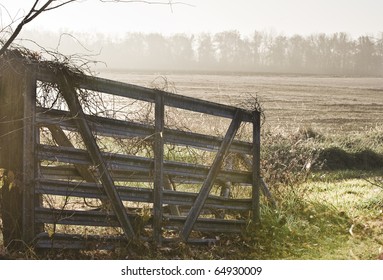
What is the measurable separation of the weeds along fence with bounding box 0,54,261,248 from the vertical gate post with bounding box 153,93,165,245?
1cm

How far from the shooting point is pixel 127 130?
6293 mm

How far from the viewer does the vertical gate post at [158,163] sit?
6473mm

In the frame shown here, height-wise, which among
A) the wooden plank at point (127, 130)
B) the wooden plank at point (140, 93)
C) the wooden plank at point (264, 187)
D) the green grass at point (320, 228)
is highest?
the wooden plank at point (140, 93)

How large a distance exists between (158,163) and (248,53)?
7288 mm

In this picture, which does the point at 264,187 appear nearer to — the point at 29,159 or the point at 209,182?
the point at 209,182

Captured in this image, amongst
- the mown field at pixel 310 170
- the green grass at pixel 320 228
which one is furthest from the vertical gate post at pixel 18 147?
the green grass at pixel 320 228

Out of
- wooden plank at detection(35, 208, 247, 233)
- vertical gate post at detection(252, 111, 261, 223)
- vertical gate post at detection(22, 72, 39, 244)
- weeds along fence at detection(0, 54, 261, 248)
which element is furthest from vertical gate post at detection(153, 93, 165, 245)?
vertical gate post at detection(252, 111, 261, 223)

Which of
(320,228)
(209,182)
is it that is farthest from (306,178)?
(209,182)

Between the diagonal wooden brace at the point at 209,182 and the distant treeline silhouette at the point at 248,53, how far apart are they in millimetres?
3541

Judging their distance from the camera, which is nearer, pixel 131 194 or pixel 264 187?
pixel 131 194

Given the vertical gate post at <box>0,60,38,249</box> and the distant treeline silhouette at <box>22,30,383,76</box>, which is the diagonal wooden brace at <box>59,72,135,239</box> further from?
the distant treeline silhouette at <box>22,30,383,76</box>

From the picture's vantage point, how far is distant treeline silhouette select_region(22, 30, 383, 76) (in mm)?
10984

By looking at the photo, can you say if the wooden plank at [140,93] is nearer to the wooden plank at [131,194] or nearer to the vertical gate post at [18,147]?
the vertical gate post at [18,147]

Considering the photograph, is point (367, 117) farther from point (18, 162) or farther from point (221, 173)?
point (18, 162)
